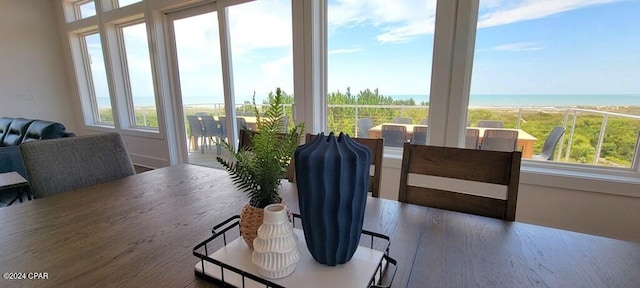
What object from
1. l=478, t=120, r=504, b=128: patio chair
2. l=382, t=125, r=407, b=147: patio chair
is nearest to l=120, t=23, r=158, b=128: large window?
l=382, t=125, r=407, b=147: patio chair

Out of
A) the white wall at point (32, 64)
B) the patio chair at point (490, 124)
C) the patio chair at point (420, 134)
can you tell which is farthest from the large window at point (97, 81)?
the patio chair at point (490, 124)

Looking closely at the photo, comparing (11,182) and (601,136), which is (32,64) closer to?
(11,182)

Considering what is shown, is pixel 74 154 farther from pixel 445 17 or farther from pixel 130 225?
pixel 445 17

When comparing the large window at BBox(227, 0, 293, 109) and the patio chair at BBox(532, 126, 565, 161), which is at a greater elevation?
the large window at BBox(227, 0, 293, 109)

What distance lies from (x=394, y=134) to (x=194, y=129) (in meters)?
2.55

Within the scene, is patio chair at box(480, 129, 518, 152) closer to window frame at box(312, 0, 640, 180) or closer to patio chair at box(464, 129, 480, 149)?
patio chair at box(464, 129, 480, 149)

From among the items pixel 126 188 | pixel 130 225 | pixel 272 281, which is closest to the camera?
pixel 272 281

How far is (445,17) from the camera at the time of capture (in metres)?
1.88

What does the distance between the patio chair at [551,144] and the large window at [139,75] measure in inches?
162

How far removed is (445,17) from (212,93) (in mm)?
2533

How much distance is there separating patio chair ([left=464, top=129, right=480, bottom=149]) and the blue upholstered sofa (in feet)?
10.6

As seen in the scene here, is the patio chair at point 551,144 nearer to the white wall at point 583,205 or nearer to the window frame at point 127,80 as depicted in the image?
the white wall at point 583,205

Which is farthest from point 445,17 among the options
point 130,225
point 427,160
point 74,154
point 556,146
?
point 74,154

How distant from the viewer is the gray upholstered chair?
1.17 m
